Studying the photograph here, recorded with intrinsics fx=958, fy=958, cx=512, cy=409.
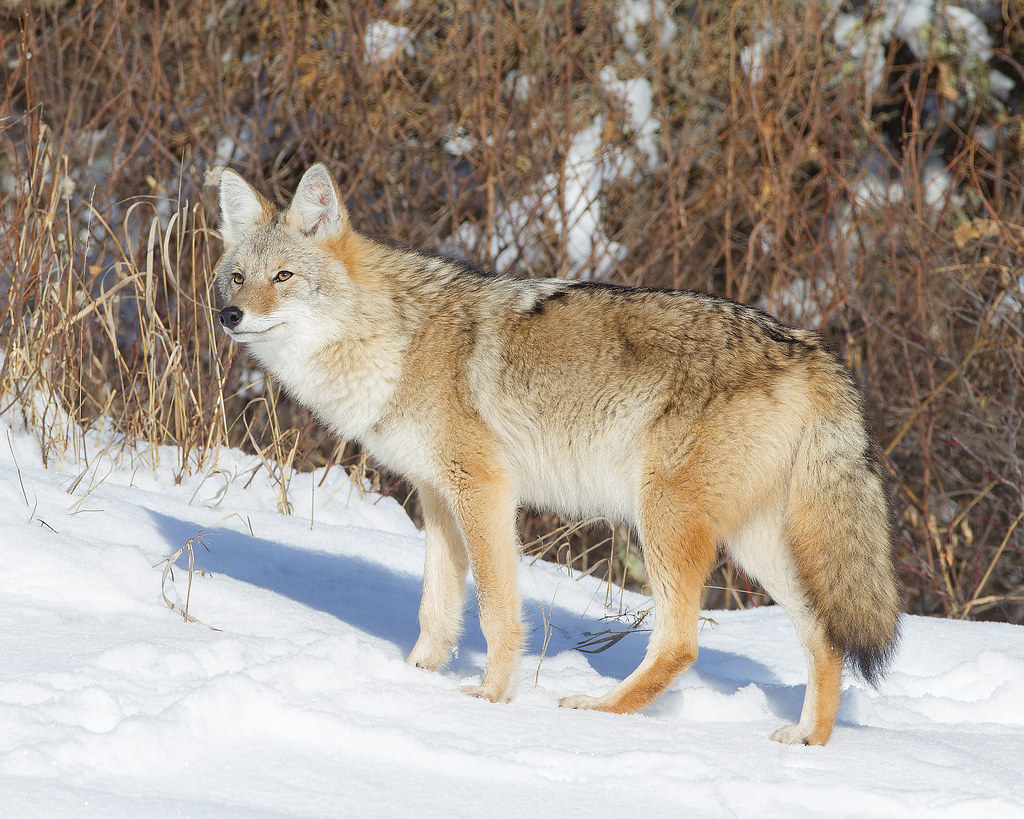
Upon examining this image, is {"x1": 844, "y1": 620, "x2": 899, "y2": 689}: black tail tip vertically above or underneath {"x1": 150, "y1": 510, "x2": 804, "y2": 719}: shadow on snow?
above

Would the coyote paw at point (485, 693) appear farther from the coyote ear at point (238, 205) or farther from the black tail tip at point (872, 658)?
the coyote ear at point (238, 205)

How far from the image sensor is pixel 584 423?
3635 millimetres

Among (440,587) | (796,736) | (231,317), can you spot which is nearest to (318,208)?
(231,317)

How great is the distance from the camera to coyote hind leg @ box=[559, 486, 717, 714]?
3.32 m

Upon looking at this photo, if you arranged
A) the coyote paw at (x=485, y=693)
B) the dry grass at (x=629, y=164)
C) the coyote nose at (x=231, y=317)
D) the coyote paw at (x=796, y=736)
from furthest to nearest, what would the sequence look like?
the dry grass at (x=629, y=164) < the coyote nose at (x=231, y=317) < the coyote paw at (x=485, y=693) < the coyote paw at (x=796, y=736)

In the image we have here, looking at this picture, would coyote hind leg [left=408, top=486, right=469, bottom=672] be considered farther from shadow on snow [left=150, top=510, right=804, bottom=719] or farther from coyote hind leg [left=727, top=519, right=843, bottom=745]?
coyote hind leg [left=727, top=519, right=843, bottom=745]

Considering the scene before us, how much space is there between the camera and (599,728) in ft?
9.65

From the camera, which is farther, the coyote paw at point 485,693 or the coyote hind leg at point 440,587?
the coyote hind leg at point 440,587

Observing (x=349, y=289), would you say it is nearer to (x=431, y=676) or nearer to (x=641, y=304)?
(x=641, y=304)

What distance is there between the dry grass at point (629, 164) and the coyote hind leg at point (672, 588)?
4.24 metres

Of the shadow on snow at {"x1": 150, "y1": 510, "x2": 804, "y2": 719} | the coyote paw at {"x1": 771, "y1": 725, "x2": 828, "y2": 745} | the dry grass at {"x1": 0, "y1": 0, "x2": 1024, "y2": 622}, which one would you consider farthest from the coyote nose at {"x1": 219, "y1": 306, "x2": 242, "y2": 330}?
the dry grass at {"x1": 0, "y1": 0, "x2": 1024, "y2": 622}

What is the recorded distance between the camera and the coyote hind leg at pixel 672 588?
332 centimetres

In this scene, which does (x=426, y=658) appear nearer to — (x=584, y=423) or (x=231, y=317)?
(x=584, y=423)

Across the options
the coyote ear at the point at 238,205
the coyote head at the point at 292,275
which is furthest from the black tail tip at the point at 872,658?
the coyote ear at the point at 238,205
